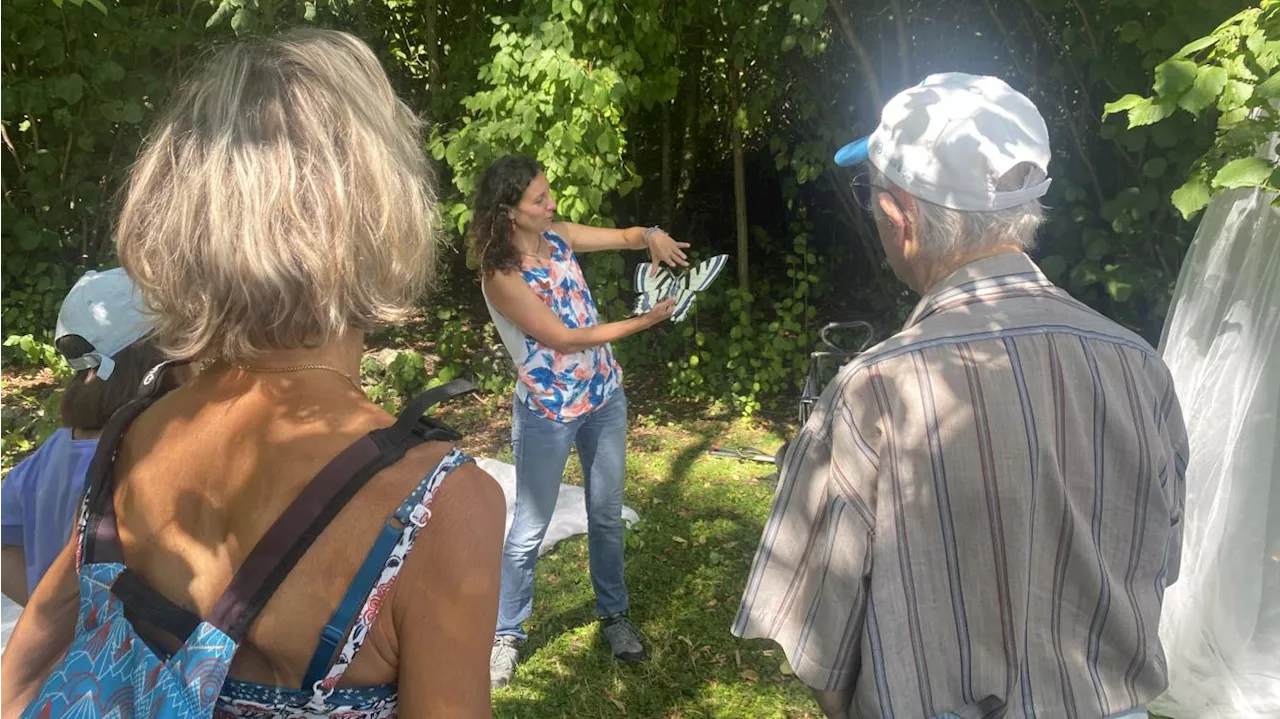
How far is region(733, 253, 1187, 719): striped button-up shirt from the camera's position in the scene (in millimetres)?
1251

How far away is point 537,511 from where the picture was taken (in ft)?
9.74

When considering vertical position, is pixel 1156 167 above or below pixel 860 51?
below

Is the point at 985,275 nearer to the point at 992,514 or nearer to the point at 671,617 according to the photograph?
the point at 992,514

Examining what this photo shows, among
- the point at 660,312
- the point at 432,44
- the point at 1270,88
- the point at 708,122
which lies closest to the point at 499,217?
the point at 660,312

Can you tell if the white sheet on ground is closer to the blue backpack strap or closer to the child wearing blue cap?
the child wearing blue cap

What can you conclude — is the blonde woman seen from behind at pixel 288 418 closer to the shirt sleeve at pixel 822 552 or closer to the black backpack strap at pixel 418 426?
the black backpack strap at pixel 418 426

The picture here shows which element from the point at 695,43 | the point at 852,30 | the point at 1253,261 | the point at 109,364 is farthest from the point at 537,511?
the point at 695,43

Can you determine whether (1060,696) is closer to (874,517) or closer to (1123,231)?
(874,517)

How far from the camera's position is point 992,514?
1.26 m

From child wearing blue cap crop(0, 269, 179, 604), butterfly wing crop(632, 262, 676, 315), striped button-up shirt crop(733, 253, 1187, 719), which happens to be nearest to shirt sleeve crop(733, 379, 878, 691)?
striped button-up shirt crop(733, 253, 1187, 719)

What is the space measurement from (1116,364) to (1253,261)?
1.83 m

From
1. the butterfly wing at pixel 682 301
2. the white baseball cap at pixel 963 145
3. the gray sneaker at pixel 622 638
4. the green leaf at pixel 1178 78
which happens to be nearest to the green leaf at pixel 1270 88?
the green leaf at pixel 1178 78

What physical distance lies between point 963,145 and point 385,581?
101 centimetres

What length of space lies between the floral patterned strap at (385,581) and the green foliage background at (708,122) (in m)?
2.37
